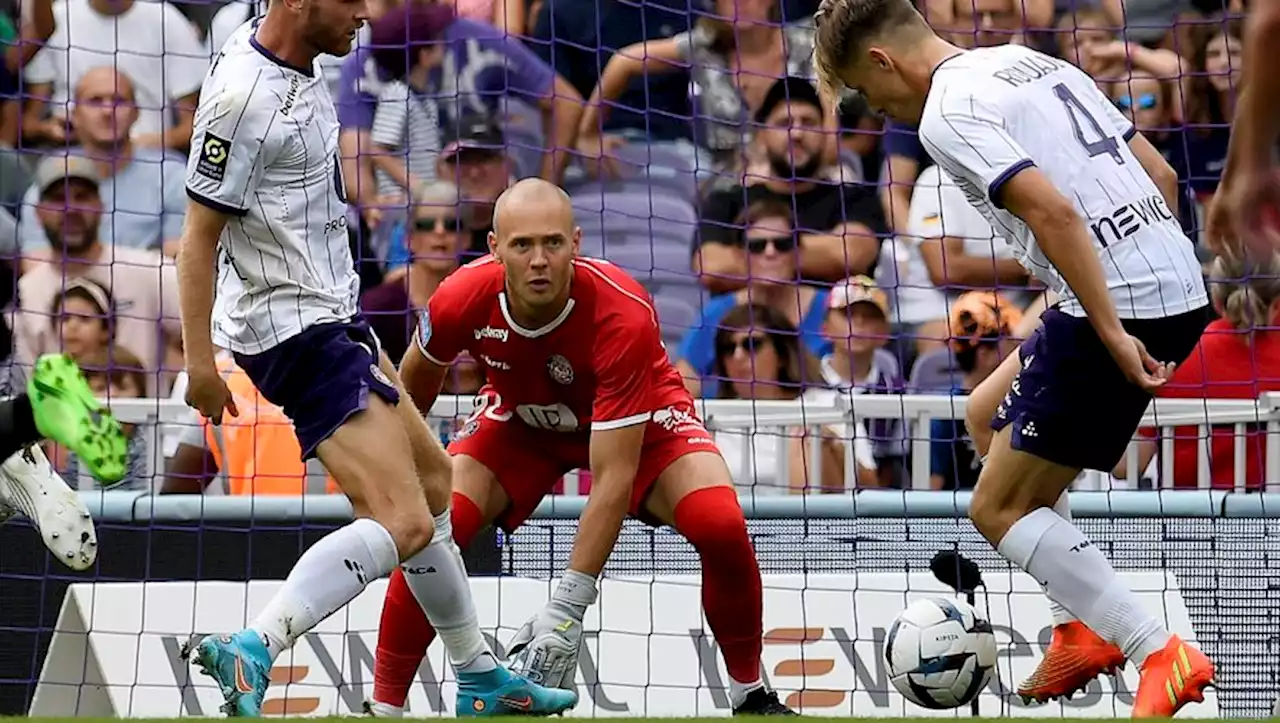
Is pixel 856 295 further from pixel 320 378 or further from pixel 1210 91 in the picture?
pixel 320 378

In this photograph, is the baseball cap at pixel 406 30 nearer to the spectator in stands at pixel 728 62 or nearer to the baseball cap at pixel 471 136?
the baseball cap at pixel 471 136

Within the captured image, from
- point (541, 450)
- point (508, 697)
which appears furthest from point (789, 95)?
point (508, 697)

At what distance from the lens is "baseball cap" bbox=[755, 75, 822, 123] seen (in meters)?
10.2

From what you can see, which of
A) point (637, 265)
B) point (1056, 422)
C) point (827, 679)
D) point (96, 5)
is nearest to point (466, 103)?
point (637, 265)

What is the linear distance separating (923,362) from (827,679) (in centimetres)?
252

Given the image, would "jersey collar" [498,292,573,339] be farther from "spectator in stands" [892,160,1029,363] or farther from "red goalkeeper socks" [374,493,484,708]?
"spectator in stands" [892,160,1029,363]

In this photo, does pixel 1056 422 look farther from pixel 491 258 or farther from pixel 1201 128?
pixel 1201 128

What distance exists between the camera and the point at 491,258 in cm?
719

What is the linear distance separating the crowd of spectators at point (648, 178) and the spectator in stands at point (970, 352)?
16mm

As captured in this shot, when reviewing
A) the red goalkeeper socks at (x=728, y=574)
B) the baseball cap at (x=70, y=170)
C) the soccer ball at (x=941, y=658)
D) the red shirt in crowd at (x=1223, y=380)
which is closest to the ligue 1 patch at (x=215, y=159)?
the red goalkeeper socks at (x=728, y=574)

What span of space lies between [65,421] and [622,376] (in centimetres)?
171

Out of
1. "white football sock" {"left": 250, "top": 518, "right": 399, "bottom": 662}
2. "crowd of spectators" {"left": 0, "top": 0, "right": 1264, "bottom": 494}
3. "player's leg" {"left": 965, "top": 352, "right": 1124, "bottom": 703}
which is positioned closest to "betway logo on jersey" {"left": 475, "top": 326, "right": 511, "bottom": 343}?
"white football sock" {"left": 250, "top": 518, "right": 399, "bottom": 662}

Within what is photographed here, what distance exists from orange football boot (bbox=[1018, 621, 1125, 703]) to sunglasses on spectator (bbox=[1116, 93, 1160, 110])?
4266 mm

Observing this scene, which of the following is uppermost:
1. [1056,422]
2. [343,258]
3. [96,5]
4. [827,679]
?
[96,5]
